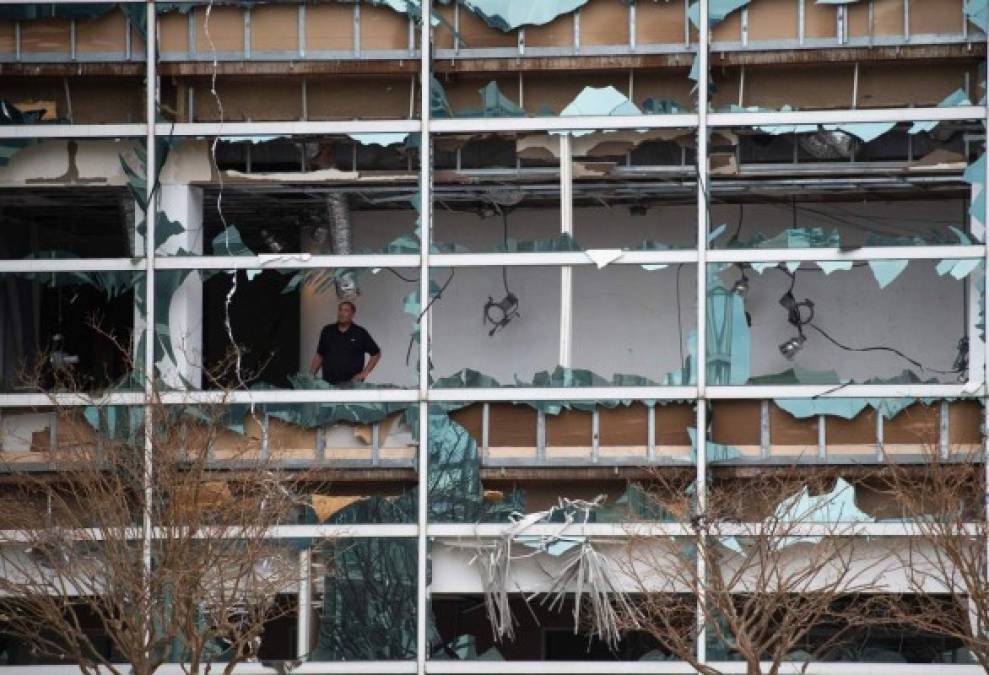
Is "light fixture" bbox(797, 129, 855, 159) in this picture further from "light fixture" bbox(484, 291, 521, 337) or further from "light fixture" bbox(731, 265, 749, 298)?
"light fixture" bbox(484, 291, 521, 337)

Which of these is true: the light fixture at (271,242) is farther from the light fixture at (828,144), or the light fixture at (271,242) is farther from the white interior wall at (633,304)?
the light fixture at (828,144)

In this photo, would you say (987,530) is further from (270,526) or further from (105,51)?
Answer: (105,51)

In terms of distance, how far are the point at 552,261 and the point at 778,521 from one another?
476 centimetres

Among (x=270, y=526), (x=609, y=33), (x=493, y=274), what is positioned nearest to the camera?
(x=270, y=526)

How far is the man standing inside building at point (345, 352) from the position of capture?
26.8 metres

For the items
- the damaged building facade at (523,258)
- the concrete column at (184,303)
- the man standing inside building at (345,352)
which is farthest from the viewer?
the man standing inside building at (345,352)

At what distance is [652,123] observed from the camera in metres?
25.6

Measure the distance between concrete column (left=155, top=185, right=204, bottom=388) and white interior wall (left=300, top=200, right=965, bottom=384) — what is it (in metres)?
3.90

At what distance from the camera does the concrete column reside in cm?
2620

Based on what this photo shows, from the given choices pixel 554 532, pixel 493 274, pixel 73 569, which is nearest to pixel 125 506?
pixel 73 569

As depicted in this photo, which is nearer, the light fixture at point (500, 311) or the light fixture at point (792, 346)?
the light fixture at point (792, 346)

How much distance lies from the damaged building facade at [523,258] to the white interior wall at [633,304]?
8.31 ft

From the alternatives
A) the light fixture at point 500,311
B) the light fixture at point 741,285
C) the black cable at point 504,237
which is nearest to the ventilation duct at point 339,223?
the light fixture at point 500,311

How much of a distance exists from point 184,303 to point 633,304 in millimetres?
7141
